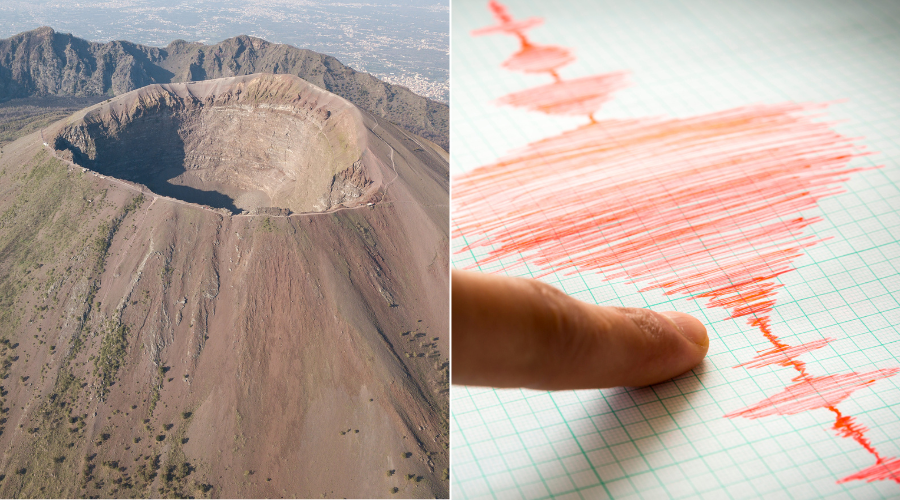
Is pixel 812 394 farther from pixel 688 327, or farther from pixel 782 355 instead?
pixel 688 327

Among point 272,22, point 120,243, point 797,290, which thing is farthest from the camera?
point 272,22

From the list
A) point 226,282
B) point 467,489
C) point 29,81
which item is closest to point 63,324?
point 226,282

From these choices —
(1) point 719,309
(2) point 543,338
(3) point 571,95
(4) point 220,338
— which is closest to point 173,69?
(4) point 220,338

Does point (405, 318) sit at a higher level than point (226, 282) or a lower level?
lower

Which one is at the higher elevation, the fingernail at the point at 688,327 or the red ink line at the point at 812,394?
the fingernail at the point at 688,327

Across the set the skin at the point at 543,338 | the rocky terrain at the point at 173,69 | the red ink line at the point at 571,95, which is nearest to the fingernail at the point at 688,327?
the skin at the point at 543,338

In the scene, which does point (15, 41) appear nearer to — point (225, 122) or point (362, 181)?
point (225, 122)

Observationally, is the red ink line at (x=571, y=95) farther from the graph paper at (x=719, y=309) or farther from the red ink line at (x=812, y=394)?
the red ink line at (x=812, y=394)
